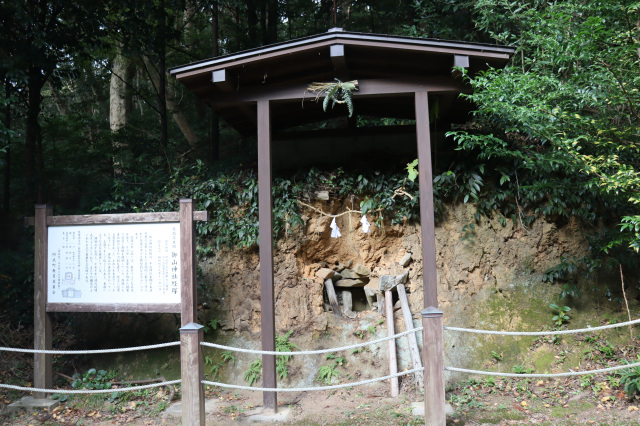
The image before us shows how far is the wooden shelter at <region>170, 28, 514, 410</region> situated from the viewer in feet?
16.4

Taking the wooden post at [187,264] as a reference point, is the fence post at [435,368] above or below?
below

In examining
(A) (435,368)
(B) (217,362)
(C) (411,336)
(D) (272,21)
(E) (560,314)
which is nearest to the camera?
(A) (435,368)

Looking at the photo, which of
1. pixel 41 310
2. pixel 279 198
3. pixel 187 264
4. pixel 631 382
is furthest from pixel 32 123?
pixel 631 382

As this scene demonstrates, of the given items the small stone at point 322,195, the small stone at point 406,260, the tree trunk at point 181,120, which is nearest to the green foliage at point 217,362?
the small stone at point 322,195

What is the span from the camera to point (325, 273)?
23.2 ft

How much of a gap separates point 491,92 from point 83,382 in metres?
6.32

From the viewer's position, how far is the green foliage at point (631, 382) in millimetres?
4957

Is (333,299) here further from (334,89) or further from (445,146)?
(334,89)

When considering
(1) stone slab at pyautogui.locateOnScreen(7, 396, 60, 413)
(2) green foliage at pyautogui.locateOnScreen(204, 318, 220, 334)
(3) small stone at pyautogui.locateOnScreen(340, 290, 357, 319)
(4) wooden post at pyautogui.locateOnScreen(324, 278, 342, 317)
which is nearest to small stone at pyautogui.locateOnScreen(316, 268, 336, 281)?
(4) wooden post at pyautogui.locateOnScreen(324, 278, 342, 317)

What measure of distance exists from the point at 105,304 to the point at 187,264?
120 cm

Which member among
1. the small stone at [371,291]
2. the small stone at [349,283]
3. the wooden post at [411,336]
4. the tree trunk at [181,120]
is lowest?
the wooden post at [411,336]

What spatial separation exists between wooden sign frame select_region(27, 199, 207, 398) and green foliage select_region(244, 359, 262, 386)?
1.48m

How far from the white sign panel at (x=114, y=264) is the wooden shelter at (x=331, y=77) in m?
1.11

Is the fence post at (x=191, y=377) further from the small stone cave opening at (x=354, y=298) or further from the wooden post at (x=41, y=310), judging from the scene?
the small stone cave opening at (x=354, y=298)
